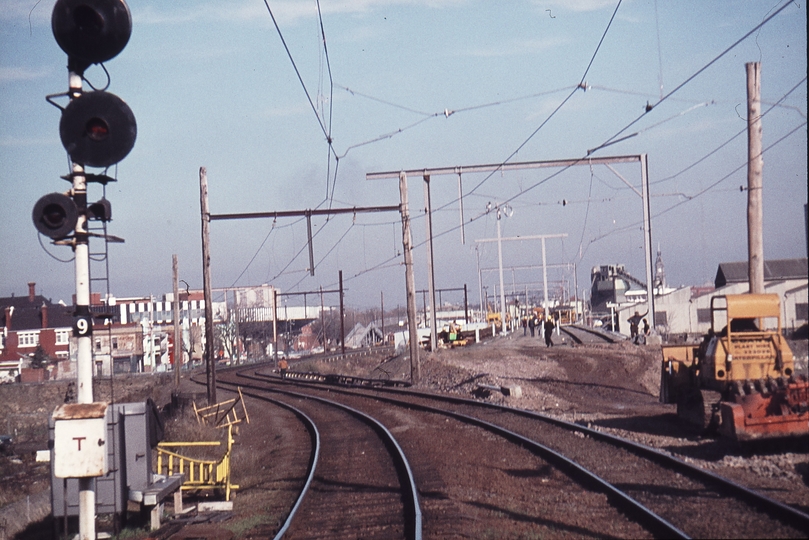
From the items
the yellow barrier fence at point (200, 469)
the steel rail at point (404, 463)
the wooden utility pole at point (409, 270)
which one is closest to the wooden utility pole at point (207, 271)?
the steel rail at point (404, 463)

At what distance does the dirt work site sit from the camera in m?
11.5

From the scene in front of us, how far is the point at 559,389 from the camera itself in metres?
29.5

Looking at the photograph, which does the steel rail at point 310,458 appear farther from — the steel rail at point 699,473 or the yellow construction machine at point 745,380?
the yellow construction machine at point 745,380

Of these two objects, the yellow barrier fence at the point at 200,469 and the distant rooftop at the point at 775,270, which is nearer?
the distant rooftop at the point at 775,270

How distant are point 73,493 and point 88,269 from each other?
420 cm

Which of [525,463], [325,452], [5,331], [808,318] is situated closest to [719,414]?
[525,463]

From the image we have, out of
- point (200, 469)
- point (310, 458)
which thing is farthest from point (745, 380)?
point (200, 469)

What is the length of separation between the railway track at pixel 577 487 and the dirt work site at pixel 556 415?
2.19 feet

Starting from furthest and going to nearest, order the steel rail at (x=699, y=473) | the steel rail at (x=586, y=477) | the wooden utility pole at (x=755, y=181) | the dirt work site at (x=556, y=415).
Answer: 1. the wooden utility pole at (x=755, y=181)
2. the dirt work site at (x=556, y=415)
3. the steel rail at (x=586, y=477)
4. the steel rail at (x=699, y=473)

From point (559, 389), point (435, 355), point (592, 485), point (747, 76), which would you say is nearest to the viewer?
point (592, 485)

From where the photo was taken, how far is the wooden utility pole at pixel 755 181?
16.4m

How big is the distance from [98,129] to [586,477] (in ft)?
27.6

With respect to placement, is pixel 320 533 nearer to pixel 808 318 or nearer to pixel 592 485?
pixel 592 485

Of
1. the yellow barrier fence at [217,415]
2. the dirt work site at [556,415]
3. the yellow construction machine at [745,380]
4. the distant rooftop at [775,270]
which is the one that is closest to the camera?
the distant rooftop at [775,270]
